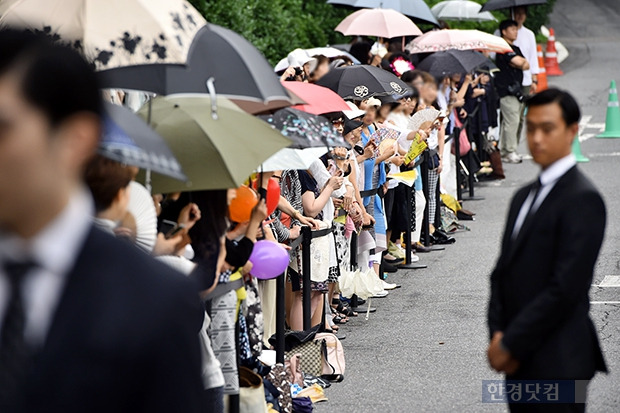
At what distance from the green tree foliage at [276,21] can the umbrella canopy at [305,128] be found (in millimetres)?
8040

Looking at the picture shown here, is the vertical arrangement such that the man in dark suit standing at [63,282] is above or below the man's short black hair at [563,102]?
above

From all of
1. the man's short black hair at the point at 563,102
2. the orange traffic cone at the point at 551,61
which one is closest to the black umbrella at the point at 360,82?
the man's short black hair at the point at 563,102

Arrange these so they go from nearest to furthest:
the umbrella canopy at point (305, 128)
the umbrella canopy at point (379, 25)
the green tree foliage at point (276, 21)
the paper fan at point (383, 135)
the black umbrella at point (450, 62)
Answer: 1. the umbrella canopy at point (305, 128)
2. the paper fan at point (383, 135)
3. the black umbrella at point (450, 62)
4. the umbrella canopy at point (379, 25)
5. the green tree foliage at point (276, 21)

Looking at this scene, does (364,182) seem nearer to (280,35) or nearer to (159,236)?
(159,236)

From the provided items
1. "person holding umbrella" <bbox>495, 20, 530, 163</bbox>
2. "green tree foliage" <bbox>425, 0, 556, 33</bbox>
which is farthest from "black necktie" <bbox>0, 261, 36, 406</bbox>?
"green tree foliage" <bbox>425, 0, 556, 33</bbox>

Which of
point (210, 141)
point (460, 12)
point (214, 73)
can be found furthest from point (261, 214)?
point (460, 12)

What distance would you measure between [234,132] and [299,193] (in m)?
2.84

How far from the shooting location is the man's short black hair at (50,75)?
1985mm

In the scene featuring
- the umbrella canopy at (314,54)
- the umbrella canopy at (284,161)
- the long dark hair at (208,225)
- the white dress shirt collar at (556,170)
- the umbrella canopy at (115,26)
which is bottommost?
the umbrella canopy at (314,54)

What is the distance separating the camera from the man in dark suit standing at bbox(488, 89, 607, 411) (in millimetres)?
4406

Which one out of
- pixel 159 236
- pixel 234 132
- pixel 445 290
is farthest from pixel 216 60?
pixel 445 290

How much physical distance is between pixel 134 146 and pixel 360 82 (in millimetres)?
Answer: 6267

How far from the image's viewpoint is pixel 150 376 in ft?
6.56

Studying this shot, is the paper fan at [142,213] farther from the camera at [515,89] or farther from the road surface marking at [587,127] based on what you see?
the road surface marking at [587,127]
